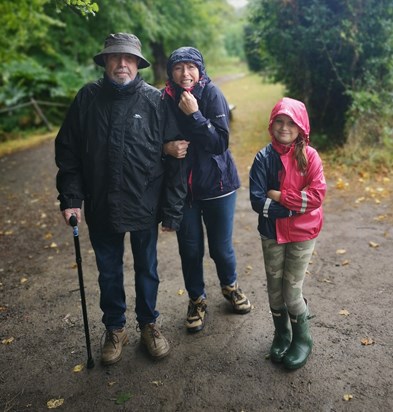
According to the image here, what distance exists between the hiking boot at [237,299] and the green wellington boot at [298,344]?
2.58 ft


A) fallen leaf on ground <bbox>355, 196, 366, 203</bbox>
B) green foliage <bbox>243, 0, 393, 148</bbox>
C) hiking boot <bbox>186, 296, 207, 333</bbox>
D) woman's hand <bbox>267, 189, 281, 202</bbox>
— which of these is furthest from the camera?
green foliage <bbox>243, 0, 393, 148</bbox>

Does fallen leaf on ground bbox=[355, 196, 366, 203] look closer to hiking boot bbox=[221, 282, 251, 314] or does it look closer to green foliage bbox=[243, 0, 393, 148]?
green foliage bbox=[243, 0, 393, 148]

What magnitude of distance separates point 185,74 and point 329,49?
6517mm

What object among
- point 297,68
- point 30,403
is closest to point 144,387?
point 30,403

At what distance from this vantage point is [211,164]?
3.27 meters

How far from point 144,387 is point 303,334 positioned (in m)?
1.26

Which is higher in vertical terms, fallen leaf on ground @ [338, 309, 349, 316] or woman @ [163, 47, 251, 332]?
woman @ [163, 47, 251, 332]

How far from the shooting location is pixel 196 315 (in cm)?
373

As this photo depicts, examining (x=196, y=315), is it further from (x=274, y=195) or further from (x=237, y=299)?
(x=274, y=195)

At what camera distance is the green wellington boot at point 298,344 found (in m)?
3.07

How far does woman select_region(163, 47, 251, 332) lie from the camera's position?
9.80 feet

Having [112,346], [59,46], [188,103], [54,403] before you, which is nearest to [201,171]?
[188,103]

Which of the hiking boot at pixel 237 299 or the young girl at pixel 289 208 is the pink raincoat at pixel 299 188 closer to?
the young girl at pixel 289 208

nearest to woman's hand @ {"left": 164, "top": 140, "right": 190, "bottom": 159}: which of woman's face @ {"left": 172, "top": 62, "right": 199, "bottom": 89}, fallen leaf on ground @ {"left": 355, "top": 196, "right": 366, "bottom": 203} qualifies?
woman's face @ {"left": 172, "top": 62, "right": 199, "bottom": 89}
